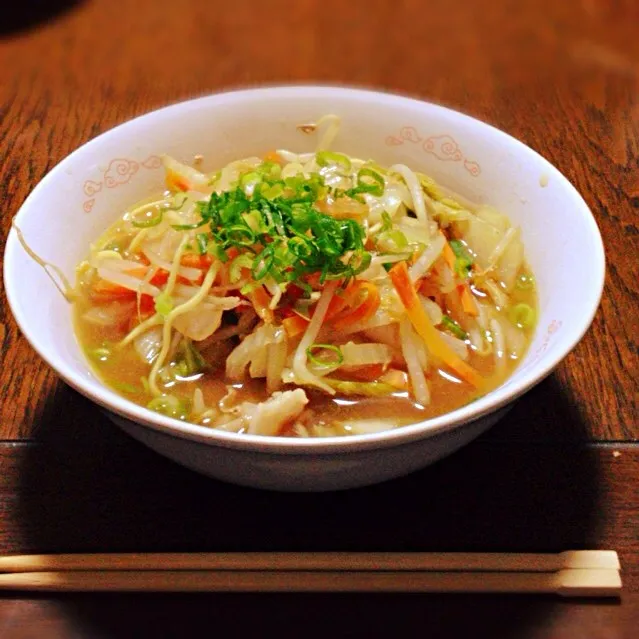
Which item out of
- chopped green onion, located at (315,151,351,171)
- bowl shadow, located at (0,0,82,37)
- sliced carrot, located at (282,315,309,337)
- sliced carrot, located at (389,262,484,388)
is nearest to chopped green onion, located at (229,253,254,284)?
sliced carrot, located at (282,315,309,337)

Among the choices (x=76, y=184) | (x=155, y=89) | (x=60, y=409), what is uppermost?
(x=76, y=184)

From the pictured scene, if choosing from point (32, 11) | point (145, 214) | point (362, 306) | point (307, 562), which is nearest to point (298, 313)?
point (362, 306)

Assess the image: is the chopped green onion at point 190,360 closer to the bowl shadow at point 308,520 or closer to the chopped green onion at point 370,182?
the bowl shadow at point 308,520

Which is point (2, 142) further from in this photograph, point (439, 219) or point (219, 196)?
point (439, 219)

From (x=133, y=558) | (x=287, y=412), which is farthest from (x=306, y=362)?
(x=133, y=558)

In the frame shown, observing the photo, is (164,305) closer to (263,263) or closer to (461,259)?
(263,263)

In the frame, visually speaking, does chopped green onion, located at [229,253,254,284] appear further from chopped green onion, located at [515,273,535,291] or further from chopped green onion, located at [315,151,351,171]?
chopped green onion, located at [515,273,535,291]

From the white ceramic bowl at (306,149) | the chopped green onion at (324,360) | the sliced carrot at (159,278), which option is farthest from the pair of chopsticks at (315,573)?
the sliced carrot at (159,278)
